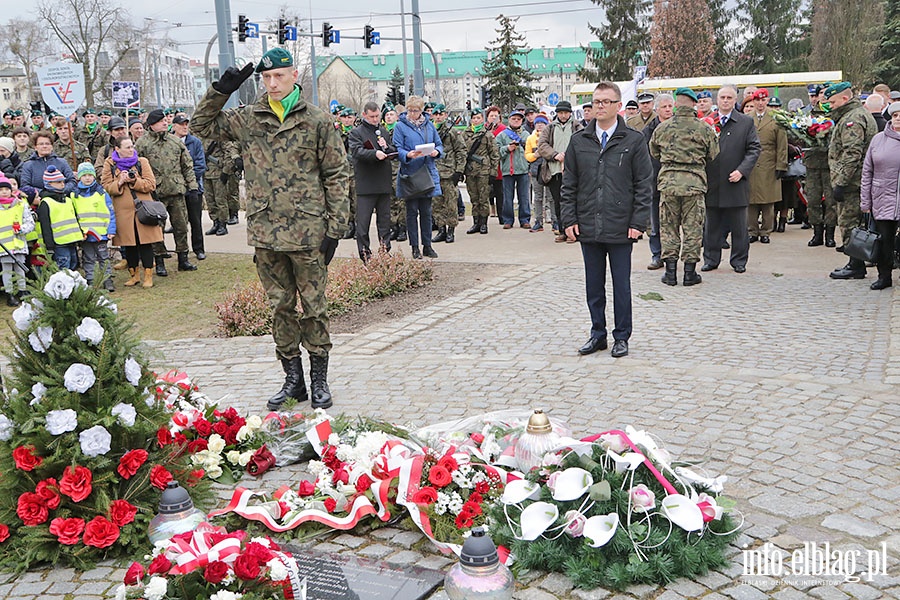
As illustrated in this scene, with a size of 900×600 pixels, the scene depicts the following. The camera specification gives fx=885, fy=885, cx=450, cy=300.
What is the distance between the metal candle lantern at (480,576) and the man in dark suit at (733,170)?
27.4 feet

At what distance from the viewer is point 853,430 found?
530cm

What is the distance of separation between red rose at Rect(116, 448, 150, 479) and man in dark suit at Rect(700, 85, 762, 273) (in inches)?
326

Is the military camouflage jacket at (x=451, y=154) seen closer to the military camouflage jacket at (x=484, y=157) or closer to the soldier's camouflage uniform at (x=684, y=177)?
the military camouflage jacket at (x=484, y=157)

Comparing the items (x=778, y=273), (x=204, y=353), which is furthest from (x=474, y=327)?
(x=778, y=273)

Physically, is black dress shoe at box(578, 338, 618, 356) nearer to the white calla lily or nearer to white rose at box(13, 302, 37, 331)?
the white calla lily

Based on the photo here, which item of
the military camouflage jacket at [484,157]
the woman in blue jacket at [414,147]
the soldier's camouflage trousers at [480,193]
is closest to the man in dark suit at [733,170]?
the woman in blue jacket at [414,147]

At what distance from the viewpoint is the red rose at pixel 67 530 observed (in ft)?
12.9

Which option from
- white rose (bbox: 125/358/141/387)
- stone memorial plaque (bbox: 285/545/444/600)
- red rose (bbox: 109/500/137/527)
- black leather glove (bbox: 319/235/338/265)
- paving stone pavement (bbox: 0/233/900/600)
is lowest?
stone memorial plaque (bbox: 285/545/444/600)

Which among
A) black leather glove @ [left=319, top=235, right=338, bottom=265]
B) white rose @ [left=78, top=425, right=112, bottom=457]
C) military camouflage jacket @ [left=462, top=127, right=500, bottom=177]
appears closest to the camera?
white rose @ [left=78, top=425, right=112, bottom=457]

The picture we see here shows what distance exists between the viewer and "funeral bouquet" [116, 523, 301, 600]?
315 cm

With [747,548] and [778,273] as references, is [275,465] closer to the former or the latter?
[747,548]

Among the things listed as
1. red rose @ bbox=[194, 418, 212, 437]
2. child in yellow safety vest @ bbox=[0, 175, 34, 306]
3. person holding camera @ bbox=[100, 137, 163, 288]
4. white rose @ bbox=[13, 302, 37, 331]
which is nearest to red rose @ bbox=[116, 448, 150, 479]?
white rose @ bbox=[13, 302, 37, 331]

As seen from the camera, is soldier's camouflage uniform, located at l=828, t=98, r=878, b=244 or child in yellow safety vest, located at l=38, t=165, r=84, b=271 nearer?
soldier's camouflage uniform, located at l=828, t=98, r=878, b=244

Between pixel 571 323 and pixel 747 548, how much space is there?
471 cm
